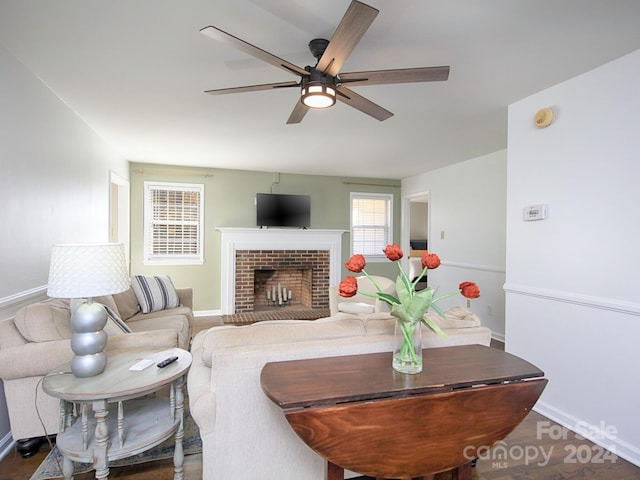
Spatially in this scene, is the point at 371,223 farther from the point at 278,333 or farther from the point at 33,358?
the point at 33,358

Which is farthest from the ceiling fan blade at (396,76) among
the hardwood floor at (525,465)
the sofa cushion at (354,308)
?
the sofa cushion at (354,308)

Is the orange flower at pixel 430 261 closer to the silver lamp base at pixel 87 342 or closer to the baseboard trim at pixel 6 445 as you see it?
the silver lamp base at pixel 87 342

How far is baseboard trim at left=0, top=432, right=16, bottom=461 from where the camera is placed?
75.9 inches

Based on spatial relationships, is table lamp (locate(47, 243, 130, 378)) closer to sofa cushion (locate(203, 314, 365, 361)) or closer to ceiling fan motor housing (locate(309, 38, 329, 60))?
sofa cushion (locate(203, 314, 365, 361))

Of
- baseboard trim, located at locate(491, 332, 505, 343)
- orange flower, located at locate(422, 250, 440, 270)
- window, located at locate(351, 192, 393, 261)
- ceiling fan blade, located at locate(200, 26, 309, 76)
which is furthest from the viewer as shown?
window, located at locate(351, 192, 393, 261)

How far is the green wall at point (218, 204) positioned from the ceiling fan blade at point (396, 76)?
389 centimetres

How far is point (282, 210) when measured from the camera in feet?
18.1

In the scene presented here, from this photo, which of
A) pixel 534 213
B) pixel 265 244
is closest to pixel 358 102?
pixel 534 213

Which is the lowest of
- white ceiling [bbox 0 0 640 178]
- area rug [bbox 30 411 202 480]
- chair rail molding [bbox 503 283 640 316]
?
area rug [bbox 30 411 202 480]

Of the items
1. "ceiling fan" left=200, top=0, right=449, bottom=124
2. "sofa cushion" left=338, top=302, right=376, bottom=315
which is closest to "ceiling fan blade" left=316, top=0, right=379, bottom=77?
"ceiling fan" left=200, top=0, right=449, bottom=124

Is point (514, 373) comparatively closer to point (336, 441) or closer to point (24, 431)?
point (336, 441)

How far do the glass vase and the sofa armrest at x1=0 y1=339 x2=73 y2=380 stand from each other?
176 cm

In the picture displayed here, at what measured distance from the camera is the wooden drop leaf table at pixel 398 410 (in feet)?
3.90

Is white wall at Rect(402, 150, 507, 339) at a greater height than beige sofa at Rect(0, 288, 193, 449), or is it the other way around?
white wall at Rect(402, 150, 507, 339)
